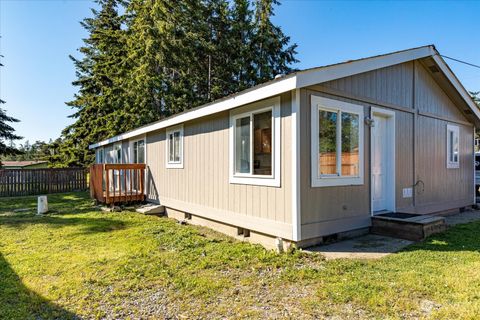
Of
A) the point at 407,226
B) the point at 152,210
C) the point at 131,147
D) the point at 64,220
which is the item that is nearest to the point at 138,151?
the point at 131,147

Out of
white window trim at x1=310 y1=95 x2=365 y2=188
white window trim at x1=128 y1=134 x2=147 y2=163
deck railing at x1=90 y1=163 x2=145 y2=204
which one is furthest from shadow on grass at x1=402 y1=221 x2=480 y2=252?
white window trim at x1=128 y1=134 x2=147 y2=163

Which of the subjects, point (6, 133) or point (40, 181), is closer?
point (40, 181)

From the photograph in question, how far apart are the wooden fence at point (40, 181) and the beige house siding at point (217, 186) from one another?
28.0 ft

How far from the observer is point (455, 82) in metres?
7.35

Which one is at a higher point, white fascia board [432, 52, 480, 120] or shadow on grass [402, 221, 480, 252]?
white fascia board [432, 52, 480, 120]

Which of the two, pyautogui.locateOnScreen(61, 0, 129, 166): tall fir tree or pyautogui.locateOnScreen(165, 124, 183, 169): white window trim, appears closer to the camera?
pyautogui.locateOnScreen(165, 124, 183, 169): white window trim

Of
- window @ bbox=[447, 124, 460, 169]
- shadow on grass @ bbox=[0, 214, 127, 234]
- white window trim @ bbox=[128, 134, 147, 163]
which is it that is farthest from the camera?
white window trim @ bbox=[128, 134, 147, 163]

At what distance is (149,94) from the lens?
50.7 ft

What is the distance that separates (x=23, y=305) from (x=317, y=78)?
4521 millimetres

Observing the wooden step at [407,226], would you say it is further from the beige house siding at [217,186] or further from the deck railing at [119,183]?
the deck railing at [119,183]

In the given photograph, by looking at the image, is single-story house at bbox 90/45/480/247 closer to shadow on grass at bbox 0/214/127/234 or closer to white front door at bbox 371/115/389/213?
white front door at bbox 371/115/389/213

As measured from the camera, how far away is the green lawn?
2.68 metres

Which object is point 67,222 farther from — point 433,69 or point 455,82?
point 455,82

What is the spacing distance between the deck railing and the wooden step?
7.06m
